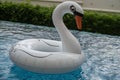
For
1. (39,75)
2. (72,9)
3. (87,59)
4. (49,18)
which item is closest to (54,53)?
(39,75)

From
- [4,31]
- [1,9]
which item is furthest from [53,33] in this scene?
[1,9]

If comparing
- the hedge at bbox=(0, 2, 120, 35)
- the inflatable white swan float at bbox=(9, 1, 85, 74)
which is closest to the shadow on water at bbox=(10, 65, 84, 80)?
the inflatable white swan float at bbox=(9, 1, 85, 74)

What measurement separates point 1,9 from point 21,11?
905 mm

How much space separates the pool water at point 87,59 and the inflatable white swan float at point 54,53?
0.62 feet

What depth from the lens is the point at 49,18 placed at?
1006 cm

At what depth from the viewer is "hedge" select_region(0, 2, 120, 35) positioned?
9.49 meters

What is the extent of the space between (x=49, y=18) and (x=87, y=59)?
4468 millimetres

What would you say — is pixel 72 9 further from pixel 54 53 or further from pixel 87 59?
pixel 87 59

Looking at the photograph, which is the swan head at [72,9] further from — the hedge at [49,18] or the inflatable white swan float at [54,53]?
the hedge at [49,18]

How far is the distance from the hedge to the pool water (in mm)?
1022

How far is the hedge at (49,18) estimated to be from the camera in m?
9.49

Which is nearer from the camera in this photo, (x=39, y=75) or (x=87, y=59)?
(x=39, y=75)

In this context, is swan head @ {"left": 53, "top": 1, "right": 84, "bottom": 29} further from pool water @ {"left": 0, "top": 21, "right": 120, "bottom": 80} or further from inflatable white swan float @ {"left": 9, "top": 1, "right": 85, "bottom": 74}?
pool water @ {"left": 0, "top": 21, "right": 120, "bottom": 80}

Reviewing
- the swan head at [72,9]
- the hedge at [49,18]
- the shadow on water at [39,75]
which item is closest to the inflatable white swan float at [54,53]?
the swan head at [72,9]
